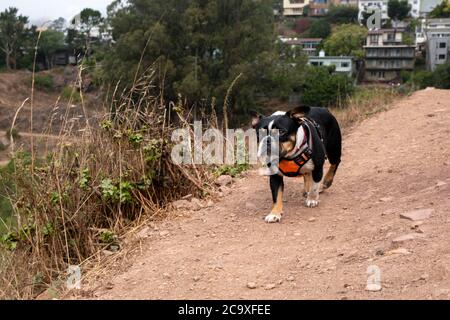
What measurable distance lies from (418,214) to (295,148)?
1.04 m

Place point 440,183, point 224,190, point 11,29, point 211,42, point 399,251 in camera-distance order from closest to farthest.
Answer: point 399,251 < point 440,183 < point 224,190 < point 211,42 < point 11,29

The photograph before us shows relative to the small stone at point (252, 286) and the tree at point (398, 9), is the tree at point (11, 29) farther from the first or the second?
the tree at point (398, 9)

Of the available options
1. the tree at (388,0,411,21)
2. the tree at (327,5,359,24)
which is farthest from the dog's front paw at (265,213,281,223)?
the tree at (327,5,359,24)

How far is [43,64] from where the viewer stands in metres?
42.2

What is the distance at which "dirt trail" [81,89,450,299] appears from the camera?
10.9 feet

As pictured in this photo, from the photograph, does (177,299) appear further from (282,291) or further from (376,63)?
(376,63)

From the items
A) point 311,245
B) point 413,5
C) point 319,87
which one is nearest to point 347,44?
point 319,87

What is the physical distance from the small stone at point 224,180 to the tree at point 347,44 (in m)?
36.0

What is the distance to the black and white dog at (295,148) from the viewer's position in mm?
4434

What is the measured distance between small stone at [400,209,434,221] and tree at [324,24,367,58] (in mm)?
37418

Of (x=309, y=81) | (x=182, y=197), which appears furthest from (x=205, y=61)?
(x=182, y=197)

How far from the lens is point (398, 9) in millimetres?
54188

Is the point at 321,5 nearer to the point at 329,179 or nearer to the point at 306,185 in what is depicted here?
the point at 329,179
